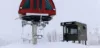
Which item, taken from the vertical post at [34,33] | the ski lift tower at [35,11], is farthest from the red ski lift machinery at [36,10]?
the vertical post at [34,33]

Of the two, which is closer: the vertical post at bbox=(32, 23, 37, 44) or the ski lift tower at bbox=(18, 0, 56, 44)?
the ski lift tower at bbox=(18, 0, 56, 44)

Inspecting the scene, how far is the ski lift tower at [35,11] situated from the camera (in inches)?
303

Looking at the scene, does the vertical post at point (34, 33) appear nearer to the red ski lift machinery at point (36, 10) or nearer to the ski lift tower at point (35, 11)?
the ski lift tower at point (35, 11)

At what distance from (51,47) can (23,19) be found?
1.44 meters

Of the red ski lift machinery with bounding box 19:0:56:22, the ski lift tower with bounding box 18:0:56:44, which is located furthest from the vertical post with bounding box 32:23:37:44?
the red ski lift machinery with bounding box 19:0:56:22

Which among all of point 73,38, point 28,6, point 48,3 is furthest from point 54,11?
point 73,38

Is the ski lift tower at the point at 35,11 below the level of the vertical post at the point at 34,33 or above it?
above

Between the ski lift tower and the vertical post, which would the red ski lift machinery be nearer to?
the ski lift tower

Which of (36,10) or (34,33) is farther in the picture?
(34,33)

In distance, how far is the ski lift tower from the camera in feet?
25.3

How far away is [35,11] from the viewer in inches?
303

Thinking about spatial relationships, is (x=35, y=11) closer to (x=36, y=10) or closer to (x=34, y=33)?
(x=36, y=10)

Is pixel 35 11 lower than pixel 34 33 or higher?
higher

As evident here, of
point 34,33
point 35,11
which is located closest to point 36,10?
point 35,11
